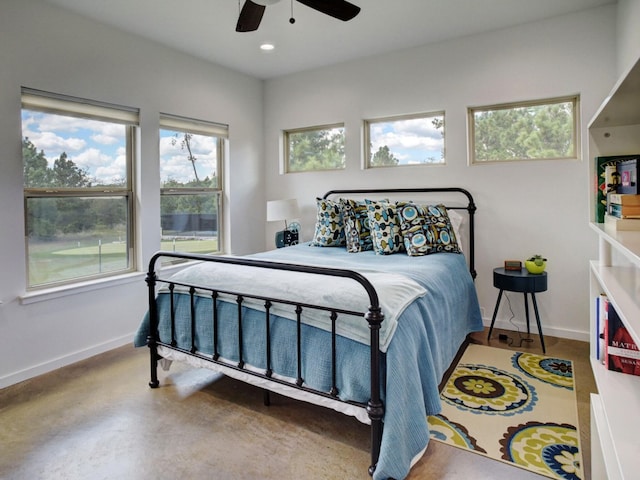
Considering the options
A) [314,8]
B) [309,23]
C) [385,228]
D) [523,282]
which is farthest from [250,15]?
[523,282]

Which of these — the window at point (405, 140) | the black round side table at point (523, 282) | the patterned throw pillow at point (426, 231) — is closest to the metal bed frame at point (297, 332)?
the patterned throw pillow at point (426, 231)

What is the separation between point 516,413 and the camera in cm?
224

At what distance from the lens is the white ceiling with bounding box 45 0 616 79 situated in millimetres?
2998

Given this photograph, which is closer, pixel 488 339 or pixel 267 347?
pixel 267 347

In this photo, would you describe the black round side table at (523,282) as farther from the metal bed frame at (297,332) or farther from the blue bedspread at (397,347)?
the metal bed frame at (297,332)

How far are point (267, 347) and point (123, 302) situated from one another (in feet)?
6.37

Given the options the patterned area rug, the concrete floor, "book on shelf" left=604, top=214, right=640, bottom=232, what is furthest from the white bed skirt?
"book on shelf" left=604, top=214, right=640, bottom=232

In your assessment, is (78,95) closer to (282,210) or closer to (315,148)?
(282,210)

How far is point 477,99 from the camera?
11.9 ft

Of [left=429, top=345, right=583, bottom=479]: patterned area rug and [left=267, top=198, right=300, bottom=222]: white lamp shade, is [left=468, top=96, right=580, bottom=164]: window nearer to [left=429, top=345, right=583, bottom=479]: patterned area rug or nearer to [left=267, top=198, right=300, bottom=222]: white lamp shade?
[left=429, top=345, right=583, bottom=479]: patterned area rug

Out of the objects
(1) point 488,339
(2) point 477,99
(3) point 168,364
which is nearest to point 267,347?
(3) point 168,364

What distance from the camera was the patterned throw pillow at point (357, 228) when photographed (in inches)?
136

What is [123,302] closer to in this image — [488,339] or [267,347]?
[267,347]

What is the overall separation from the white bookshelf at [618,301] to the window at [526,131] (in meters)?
1.82
